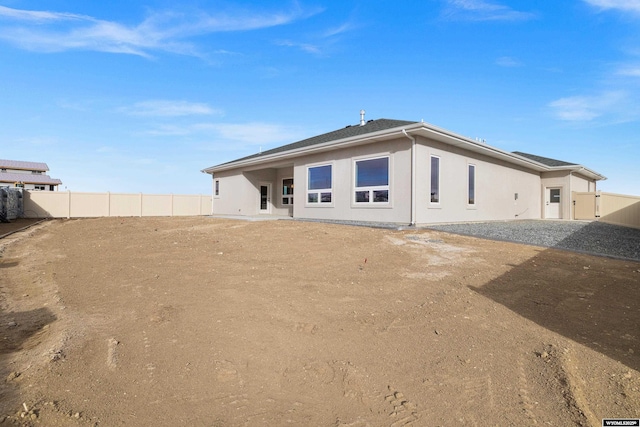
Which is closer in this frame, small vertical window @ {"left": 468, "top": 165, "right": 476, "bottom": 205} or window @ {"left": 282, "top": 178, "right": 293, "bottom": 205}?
small vertical window @ {"left": 468, "top": 165, "right": 476, "bottom": 205}

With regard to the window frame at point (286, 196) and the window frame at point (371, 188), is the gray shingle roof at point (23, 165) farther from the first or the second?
the window frame at point (371, 188)

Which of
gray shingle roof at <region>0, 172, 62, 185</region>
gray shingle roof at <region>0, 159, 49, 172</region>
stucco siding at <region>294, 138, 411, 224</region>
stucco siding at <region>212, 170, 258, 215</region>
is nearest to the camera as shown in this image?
stucco siding at <region>294, 138, 411, 224</region>

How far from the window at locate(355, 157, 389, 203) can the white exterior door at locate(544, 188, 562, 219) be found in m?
15.3

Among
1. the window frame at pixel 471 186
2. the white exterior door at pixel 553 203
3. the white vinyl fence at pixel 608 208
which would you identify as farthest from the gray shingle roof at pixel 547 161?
the window frame at pixel 471 186

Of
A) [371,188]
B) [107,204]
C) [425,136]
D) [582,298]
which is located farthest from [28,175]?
[582,298]

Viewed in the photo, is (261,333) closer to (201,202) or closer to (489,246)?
(489,246)

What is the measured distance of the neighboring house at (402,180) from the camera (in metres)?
12.8

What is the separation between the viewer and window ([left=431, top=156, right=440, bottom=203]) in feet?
43.7

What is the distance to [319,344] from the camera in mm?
3582

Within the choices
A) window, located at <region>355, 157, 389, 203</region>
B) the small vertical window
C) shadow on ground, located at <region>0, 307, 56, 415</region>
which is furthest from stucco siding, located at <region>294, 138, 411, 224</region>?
shadow on ground, located at <region>0, 307, 56, 415</region>

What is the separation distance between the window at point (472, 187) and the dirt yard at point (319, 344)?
8.60 metres

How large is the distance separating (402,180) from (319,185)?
15.3 feet

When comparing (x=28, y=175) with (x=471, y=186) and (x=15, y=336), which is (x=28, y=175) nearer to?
(x=471, y=186)

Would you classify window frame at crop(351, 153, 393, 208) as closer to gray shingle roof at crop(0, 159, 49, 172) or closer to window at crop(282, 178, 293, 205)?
window at crop(282, 178, 293, 205)
